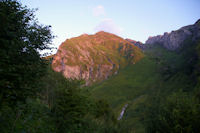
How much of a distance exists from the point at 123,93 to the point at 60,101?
571 feet

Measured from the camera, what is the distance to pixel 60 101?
50.2ft

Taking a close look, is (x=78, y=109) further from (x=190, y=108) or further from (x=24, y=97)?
(x=190, y=108)

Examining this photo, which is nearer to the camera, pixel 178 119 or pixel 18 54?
pixel 18 54

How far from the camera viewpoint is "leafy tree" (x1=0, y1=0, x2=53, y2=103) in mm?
6796

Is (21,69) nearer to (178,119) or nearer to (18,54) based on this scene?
(18,54)

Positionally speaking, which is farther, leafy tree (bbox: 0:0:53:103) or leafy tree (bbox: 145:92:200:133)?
leafy tree (bbox: 145:92:200:133)

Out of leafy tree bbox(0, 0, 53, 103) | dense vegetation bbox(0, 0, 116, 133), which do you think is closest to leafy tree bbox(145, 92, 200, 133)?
dense vegetation bbox(0, 0, 116, 133)

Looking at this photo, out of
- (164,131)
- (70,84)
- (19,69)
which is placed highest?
(19,69)

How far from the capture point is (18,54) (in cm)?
796

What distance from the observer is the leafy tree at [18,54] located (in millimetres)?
6796

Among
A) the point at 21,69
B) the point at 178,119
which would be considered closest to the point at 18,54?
the point at 21,69

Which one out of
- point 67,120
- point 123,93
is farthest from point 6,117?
point 123,93

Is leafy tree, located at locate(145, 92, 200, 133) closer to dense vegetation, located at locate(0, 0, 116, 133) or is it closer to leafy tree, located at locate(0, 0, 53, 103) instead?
dense vegetation, located at locate(0, 0, 116, 133)

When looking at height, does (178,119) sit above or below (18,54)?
below
